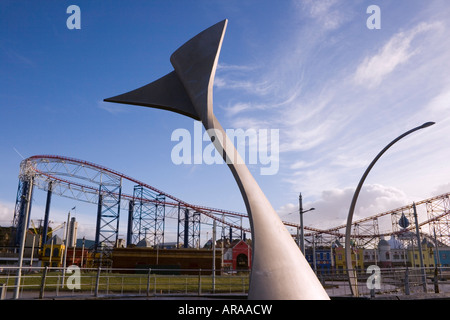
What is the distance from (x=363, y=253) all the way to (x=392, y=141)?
62189mm

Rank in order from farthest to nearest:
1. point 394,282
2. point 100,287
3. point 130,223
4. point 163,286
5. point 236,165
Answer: point 130,223 < point 163,286 < point 100,287 < point 394,282 < point 236,165

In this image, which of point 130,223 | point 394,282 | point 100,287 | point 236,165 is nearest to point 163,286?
point 100,287

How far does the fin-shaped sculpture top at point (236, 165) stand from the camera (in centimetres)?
689

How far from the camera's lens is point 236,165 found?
8672 mm

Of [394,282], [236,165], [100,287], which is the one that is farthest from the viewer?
[100,287]

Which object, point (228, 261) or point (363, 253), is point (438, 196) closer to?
point (363, 253)

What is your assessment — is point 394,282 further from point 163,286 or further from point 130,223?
point 130,223

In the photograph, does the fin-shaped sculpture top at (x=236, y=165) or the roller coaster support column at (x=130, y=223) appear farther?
the roller coaster support column at (x=130, y=223)

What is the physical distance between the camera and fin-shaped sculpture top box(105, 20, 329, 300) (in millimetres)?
6887

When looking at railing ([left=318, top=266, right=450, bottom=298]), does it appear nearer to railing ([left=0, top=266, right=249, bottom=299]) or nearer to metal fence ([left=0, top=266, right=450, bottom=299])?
metal fence ([left=0, top=266, right=450, bottom=299])

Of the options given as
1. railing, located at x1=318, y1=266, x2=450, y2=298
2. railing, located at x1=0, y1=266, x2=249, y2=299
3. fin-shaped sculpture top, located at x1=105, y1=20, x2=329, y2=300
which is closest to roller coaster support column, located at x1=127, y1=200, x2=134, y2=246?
railing, located at x1=0, y1=266, x2=249, y2=299

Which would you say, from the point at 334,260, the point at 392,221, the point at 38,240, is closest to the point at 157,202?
the point at 38,240

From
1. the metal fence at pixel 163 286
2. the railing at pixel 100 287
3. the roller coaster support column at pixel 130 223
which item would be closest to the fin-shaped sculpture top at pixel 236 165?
the metal fence at pixel 163 286

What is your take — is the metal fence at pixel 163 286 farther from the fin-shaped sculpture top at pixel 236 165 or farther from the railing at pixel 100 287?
the fin-shaped sculpture top at pixel 236 165
